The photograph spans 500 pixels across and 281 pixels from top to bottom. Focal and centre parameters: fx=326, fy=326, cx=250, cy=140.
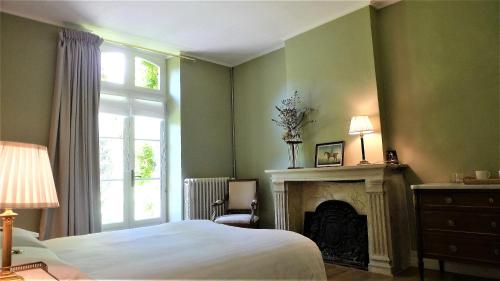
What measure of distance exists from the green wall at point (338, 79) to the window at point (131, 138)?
2.11m

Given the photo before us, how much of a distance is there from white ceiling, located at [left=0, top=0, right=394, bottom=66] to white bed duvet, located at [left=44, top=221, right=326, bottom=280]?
2533mm

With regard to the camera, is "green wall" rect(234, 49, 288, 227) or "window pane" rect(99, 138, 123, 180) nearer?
"window pane" rect(99, 138, 123, 180)

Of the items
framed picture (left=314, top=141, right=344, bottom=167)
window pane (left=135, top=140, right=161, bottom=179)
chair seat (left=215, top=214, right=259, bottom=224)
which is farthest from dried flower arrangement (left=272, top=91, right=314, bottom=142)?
window pane (left=135, top=140, right=161, bottom=179)

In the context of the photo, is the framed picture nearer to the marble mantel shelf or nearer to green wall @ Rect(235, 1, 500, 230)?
green wall @ Rect(235, 1, 500, 230)

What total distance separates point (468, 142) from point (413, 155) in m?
0.50

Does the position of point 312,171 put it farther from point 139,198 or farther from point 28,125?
point 28,125

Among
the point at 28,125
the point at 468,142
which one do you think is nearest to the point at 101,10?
the point at 28,125

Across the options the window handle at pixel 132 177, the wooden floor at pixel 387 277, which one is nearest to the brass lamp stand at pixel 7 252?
the wooden floor at pixel 387 277

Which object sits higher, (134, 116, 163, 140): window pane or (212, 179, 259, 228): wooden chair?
(134, 116, 163, 140): window pane

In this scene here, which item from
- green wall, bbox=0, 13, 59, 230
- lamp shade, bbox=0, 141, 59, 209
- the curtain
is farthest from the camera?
the curtain

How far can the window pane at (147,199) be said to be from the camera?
457 centimetres

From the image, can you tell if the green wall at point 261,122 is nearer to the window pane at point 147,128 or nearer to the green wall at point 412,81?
the green wall at point 412,81

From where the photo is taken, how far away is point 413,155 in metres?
3.41

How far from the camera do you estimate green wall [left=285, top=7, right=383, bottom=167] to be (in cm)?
362
